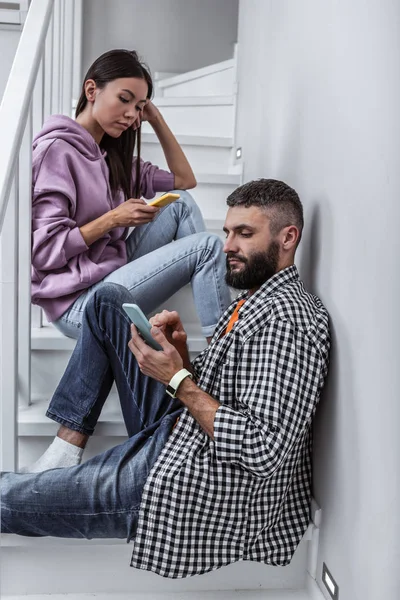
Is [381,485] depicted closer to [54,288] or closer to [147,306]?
[147,306]

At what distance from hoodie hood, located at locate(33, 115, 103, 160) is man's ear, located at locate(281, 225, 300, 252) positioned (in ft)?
2.20

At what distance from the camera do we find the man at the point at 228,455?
1.20 meters

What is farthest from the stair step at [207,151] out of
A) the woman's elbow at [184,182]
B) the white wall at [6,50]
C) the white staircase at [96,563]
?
the white wall at [6,50]

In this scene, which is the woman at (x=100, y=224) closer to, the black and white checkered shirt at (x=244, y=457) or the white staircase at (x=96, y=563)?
the white staircase at (x=96, y=563)

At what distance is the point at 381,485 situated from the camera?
1.06m

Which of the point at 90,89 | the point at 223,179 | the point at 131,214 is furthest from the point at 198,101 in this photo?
the point at 131,214

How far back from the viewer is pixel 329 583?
131 cm

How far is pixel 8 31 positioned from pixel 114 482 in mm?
2781

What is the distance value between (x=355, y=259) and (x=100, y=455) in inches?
24.9

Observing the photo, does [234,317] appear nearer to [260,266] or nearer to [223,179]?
[260,266]

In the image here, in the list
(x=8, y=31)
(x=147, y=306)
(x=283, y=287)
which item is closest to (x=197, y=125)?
(x=8, y=31)

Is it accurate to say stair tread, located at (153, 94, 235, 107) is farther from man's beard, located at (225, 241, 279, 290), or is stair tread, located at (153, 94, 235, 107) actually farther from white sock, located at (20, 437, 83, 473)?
white sock, located at (20, 437, 83, 473)

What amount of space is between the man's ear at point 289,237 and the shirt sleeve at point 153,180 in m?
0.83

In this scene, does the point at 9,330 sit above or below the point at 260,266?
below
